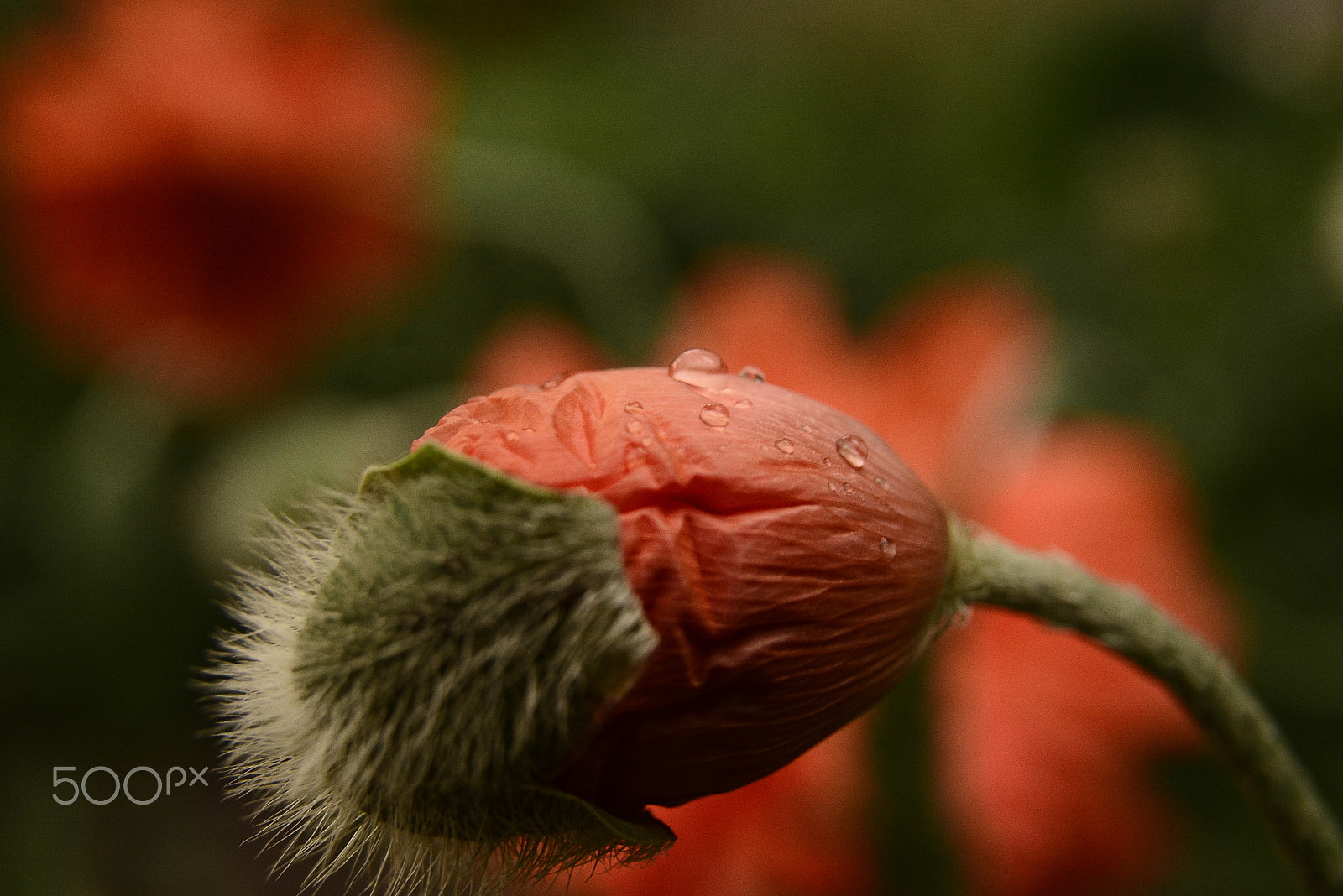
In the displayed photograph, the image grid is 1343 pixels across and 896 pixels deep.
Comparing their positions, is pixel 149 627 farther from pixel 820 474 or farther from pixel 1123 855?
pixel 820 474

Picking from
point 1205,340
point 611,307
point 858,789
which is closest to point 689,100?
point 611,307

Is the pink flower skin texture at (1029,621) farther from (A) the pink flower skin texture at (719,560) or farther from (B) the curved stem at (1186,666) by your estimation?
(A) the pink flower skin texture at (719,560)

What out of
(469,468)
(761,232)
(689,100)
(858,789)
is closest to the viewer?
(469,468)

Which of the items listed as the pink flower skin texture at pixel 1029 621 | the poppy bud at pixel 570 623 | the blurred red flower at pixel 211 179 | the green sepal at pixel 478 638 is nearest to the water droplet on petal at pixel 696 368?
the poppy bud at pixel 570 623

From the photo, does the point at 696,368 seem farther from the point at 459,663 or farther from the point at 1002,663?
the point at 1002,663

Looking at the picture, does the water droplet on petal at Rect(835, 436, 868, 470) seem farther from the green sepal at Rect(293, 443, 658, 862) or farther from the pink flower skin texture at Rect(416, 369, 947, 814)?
the green sepal at Rect(293, 443, 658, 862)
